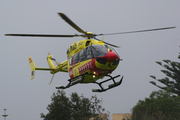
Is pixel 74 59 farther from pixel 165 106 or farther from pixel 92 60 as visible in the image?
pixel 165 106

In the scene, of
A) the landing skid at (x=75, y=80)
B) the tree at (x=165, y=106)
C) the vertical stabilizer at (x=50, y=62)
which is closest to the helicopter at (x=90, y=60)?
the landing skid at (x=75, y=80)

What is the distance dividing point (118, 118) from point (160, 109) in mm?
6719

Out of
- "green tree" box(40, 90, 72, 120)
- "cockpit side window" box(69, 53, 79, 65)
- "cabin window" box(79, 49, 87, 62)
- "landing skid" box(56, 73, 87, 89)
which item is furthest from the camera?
"green tree" box(40, 90, 72, 120)

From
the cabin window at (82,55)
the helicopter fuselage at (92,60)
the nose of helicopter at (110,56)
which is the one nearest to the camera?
the nose of helicopter at (110,56)

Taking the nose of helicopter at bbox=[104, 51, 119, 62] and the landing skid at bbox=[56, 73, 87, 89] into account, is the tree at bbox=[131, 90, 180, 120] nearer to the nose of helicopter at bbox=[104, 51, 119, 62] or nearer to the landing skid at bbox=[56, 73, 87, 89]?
the landing skid at bbox=[56, 73, 87, 89]

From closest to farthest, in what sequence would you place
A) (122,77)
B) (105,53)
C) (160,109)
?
1. (105,53)
2. (122,77)
3. (160,109)

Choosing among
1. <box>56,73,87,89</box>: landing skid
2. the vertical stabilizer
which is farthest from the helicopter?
the vertical stabilizer

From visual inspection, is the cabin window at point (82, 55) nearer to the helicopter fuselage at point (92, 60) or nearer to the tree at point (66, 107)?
the helicopter fuselage at point (92, 60)

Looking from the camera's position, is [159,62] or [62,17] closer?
[62,17]

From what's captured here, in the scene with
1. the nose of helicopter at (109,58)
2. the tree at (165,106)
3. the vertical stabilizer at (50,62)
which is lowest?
the tree at (165,106)

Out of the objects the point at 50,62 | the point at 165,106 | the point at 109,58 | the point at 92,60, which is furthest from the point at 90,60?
the point at 165,106

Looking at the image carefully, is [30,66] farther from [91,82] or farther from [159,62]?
[159,62]

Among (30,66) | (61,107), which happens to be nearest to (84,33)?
(30,66)

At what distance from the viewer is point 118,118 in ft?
113
